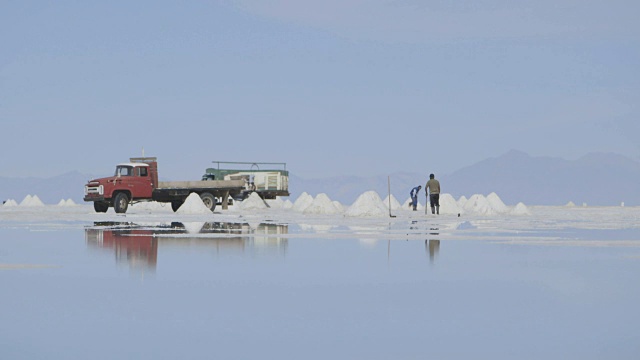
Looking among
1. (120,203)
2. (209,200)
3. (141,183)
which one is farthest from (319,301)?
(209,200)

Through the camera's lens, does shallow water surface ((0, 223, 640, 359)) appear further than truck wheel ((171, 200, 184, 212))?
No

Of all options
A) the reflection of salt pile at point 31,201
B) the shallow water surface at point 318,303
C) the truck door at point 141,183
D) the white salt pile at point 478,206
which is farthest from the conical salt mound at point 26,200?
the shallow water surface at point 318,303

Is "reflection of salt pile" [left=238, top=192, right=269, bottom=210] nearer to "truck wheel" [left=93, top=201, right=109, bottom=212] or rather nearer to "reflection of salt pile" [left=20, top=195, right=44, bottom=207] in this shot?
"truck wheel" [left=93, top=201, right=109, bottom=212]

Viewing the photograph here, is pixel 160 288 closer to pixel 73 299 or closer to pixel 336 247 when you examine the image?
pixel 73 299

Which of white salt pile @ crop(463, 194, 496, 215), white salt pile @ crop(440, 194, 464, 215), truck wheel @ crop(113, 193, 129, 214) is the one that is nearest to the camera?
truck wheel @ crop(113, 193, 129, 214)

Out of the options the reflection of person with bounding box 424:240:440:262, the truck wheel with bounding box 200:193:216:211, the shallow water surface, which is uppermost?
the truck wheel with bounding box 200:193:216:211

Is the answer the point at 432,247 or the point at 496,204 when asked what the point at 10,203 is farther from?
the point at 432,247

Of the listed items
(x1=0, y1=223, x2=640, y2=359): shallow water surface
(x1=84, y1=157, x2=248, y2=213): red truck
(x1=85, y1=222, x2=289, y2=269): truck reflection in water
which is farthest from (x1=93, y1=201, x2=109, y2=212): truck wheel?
(x1=0, y1=223, x2=640, y2=359): shallow water surface

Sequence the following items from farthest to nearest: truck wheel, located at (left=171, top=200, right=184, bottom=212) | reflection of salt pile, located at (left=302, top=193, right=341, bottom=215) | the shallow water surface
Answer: truck wheel, located at (left=171, top=200, right=184, bottom=212), reflection of salt pile, located at (left=302, top=193, right=341, bottom=215), the shallow water surface

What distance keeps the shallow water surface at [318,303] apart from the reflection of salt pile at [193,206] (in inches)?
1024

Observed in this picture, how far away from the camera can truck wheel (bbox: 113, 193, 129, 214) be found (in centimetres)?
4281

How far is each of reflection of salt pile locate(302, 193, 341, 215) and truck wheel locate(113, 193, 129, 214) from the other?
29.5ft

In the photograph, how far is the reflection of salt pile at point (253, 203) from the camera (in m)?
55.5

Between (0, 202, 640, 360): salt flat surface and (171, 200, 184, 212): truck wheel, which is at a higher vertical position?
(171, 200, 184, 212): truck wheel
